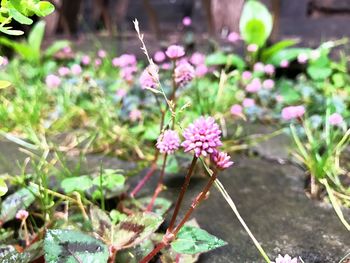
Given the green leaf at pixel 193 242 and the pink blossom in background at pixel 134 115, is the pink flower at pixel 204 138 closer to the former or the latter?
the green leaf at pixel 193 242

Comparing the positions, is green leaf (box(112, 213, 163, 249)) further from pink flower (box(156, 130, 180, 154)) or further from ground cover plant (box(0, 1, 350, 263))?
pink flower (box(156, 130, 180, 154))

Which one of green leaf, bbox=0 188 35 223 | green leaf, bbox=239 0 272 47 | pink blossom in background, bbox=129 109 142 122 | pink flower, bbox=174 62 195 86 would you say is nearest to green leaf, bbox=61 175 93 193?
green leaf, bbox=0 188 35 223

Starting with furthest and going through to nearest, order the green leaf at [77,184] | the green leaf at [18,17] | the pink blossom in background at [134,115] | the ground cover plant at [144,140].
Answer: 1. the pink blossom in background at [134,115]
2. the green leaf at [77,184]
3. the ground cover plant at [144,140]
4. the green leaf at [18,17]

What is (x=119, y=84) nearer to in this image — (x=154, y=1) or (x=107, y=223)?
(x=107, y=223)

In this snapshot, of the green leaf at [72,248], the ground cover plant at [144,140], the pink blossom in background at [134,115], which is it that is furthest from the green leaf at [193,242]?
the pink blossom in background at [134,115]

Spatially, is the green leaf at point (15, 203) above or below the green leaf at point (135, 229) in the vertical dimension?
below

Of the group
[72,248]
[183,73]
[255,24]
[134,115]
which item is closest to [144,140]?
[134,115]

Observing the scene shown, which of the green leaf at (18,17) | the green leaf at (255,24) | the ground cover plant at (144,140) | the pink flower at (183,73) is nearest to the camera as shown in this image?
the green leaf at (18,17)

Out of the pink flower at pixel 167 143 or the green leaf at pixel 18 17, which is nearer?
the green leaf at pixel 18 17

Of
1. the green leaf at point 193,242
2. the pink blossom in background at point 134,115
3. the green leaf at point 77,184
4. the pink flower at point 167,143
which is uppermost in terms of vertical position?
the pink flower at point 167,143
